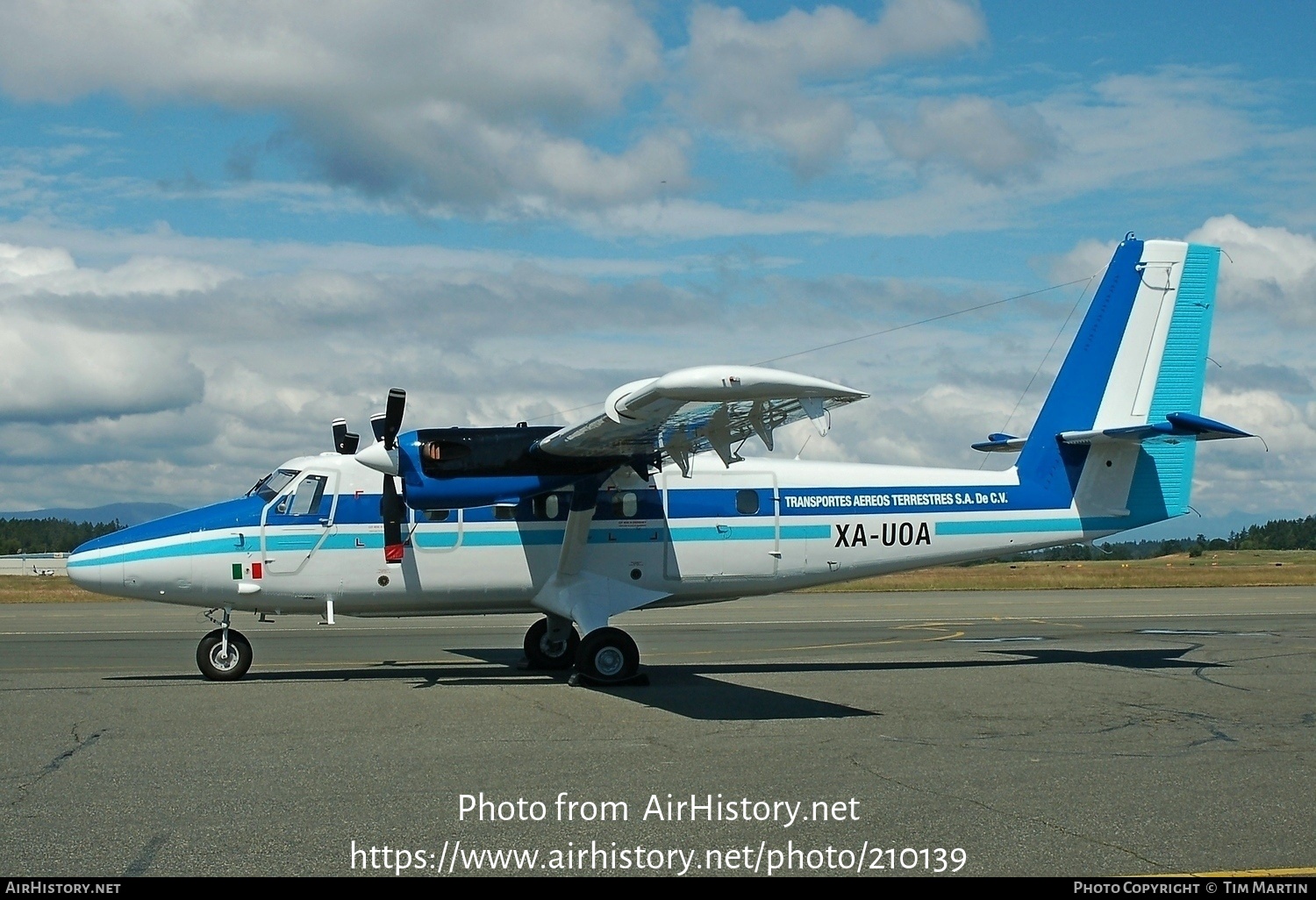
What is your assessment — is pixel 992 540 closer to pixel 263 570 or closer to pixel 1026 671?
pixel 1026 671

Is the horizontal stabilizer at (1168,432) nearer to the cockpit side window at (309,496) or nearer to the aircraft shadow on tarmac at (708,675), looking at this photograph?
the aircraft shadow on tarmac at (708,675)

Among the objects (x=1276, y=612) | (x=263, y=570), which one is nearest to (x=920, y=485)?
(x=263, y=570)

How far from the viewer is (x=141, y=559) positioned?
1593 centimetres

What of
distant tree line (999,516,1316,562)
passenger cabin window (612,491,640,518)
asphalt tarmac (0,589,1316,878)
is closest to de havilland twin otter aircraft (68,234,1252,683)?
passenger cabin window (612,491,640,518)

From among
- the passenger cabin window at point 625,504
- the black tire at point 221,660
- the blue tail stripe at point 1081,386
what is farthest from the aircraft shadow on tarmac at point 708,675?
the blue tail stripe at point 1081,386

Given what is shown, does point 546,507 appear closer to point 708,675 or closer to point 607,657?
point 607,657

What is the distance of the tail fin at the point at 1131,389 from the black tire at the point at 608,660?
6.65m

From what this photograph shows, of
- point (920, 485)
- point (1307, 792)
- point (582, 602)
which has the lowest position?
point (1307, 792)

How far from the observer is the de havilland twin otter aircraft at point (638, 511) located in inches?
619

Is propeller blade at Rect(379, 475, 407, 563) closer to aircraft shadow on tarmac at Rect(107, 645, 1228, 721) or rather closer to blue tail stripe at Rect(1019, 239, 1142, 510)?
aircraft shadow on tarmac at Rect(107, 645, 1228, 721)

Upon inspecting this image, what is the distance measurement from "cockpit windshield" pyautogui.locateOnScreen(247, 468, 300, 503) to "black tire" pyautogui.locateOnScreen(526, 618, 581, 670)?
→ 4117 mm

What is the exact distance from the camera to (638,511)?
17.2 m
